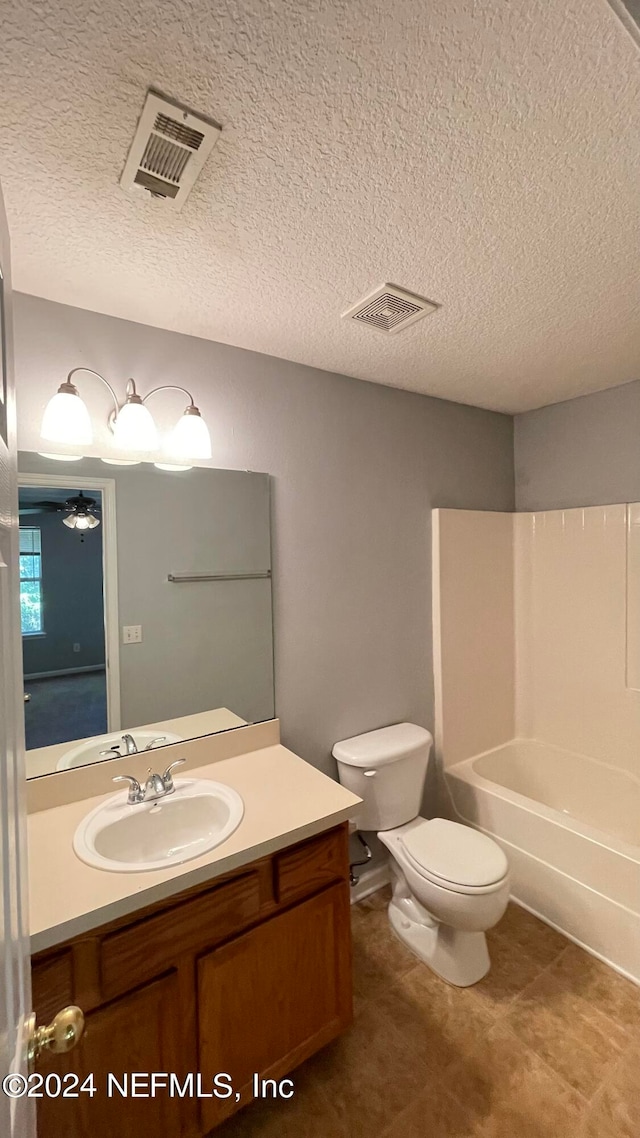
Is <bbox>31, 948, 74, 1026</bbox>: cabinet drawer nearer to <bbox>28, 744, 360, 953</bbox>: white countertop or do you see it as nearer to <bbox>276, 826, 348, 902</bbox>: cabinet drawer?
<bbox>28, 744, 360, 953</bbox>: white countertop

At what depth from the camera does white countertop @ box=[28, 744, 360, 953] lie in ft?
3.27

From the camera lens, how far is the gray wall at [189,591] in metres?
1.58

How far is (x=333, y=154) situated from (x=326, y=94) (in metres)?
0.12

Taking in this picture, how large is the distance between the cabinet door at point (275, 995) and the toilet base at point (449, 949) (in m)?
0.51

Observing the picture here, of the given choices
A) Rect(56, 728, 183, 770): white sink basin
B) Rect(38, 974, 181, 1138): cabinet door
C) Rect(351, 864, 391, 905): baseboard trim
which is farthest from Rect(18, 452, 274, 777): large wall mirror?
Rect(351, 864, 391, 905): baseboard trim

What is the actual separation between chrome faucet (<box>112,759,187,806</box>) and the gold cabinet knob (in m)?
0.73

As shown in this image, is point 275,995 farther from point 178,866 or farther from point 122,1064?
point 178,866

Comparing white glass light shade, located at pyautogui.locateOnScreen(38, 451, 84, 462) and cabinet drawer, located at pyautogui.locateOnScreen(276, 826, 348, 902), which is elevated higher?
white glass light shade, located at pyautogui.locateOnScreen(38, 451, 84, 462)

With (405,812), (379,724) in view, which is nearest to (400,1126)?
(405,812)

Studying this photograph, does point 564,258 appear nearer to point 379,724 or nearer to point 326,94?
point 326,94

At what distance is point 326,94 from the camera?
2.72 feet

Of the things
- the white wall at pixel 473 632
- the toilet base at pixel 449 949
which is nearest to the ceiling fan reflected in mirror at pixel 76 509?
Answer: the white wall at pixel 473 632

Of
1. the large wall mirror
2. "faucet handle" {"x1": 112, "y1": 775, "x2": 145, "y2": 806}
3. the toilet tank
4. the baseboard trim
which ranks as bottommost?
the baseboard trim

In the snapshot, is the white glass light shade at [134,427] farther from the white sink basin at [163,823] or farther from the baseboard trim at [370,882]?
the baseboard trim at [370,882]
